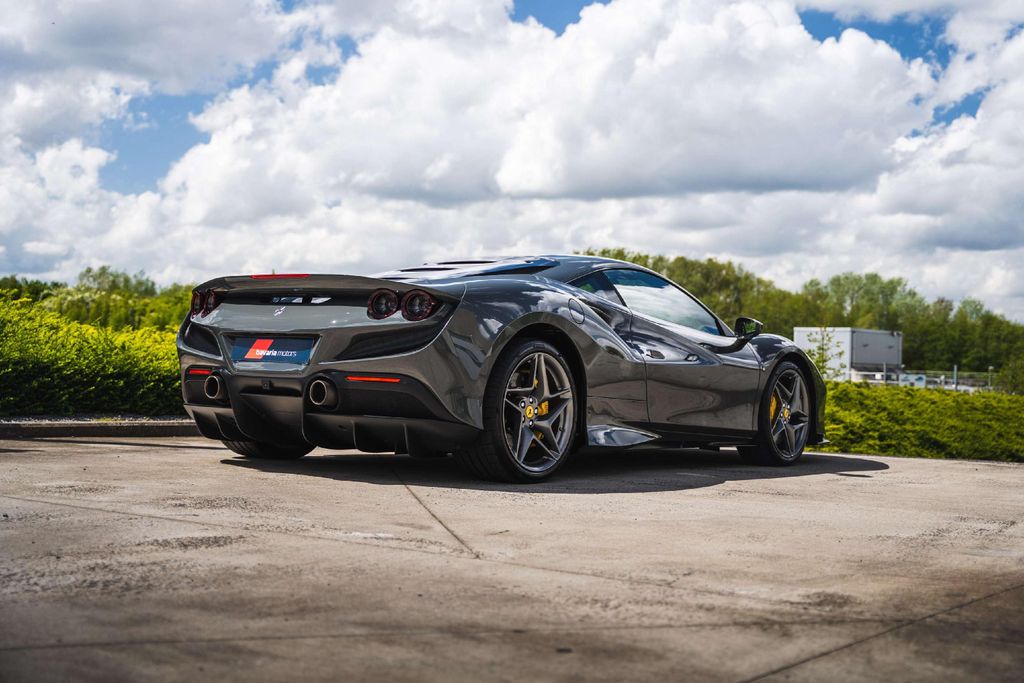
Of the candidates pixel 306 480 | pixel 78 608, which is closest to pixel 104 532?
pixel 78 608

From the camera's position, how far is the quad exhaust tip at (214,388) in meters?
6.73

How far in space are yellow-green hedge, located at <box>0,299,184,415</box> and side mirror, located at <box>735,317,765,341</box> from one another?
234 inches

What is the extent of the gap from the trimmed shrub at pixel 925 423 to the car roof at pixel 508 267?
5.22 meters

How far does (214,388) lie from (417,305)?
1.36m

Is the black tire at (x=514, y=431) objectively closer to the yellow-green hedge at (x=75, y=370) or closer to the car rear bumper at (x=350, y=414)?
the car rear bumper at (x=350, y=414)

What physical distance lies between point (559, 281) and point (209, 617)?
426 cm

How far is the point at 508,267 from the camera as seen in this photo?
23.6ft

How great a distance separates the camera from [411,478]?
266 inches

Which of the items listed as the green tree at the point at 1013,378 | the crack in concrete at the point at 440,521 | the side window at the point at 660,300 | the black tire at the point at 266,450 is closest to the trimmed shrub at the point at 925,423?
the side window at the point at 660,300

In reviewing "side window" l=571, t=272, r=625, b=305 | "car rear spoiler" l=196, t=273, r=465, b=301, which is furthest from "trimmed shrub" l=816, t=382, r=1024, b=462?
"car rear spoiler" l=196, t=273, r=465, b=301

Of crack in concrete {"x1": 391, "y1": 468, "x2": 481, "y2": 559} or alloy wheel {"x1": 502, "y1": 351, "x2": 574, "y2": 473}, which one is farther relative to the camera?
alloy wheel {"x1": 502, "y1": 351, "x2": 574, "y2": 473}

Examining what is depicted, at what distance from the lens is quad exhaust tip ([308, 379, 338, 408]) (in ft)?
20.6

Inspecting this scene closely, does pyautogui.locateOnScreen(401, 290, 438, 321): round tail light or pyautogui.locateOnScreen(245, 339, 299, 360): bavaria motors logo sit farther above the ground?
pyautogui.locateOnScreen(401, 290, 438, 321): round tail light

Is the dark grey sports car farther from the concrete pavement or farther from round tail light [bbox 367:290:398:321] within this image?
the concrete pavement
